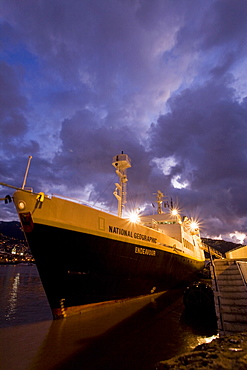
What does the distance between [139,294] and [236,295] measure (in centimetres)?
785

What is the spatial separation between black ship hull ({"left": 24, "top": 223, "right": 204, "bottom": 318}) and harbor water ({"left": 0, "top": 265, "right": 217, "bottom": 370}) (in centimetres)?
88

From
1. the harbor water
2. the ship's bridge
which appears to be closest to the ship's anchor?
the harbor water

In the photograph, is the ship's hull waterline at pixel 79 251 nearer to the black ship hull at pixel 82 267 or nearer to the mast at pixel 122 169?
the black ship hull at pixel 82 267

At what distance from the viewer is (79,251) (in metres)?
10.8

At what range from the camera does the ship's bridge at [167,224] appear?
22.8 meters

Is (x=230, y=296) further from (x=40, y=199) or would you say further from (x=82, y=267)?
(x=40, y=199)

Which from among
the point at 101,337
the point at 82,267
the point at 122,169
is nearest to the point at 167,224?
the point at 122,169

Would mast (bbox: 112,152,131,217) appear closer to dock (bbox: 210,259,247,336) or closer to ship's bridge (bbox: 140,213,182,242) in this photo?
ship's bridge (bbox: 140,213,182,242)

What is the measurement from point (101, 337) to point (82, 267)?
3.42 metres

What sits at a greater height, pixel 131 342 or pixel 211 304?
pixel 211 304

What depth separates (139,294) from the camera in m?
15.1

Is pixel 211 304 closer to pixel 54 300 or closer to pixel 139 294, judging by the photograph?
pixel 139 294

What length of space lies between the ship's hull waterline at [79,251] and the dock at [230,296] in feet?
17.5

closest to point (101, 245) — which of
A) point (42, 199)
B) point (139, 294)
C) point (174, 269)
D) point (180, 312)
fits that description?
point (42, 199)
